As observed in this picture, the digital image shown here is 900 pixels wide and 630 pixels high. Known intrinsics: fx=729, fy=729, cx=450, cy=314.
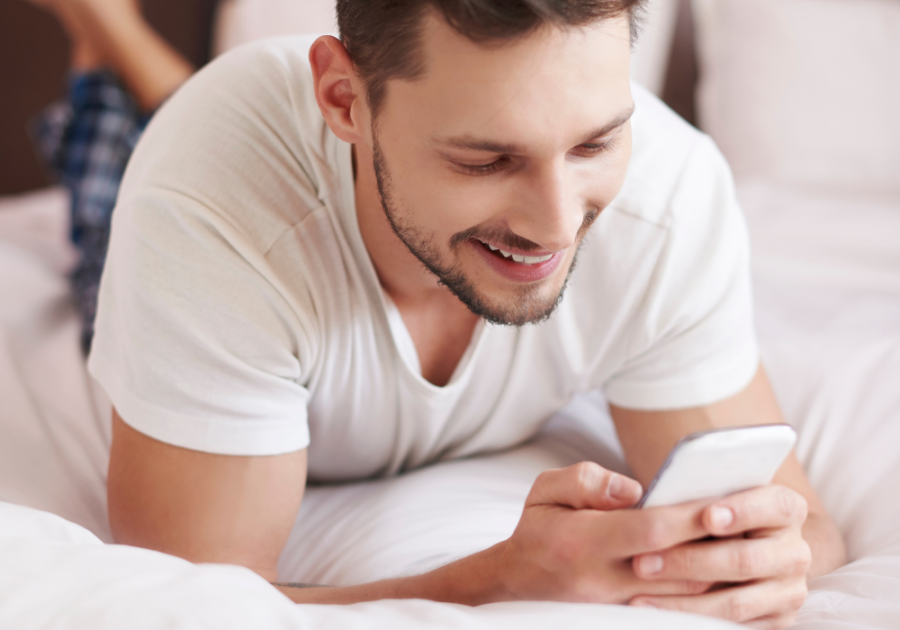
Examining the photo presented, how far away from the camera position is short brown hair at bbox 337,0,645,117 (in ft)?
2.09

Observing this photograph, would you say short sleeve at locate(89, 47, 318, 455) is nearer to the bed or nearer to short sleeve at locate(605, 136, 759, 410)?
the bed

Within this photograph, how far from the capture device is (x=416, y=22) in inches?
27.0

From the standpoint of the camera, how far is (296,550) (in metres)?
0.98

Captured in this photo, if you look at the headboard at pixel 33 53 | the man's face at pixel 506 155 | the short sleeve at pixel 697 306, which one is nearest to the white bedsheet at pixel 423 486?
the short sleeve at pixel 697 306

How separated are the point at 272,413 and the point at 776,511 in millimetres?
537

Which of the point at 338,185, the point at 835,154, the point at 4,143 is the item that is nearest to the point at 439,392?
the point at 338,185

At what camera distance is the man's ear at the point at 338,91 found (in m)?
0.80

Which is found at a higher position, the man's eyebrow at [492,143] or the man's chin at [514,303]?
the man's eyebrow at [492,143]

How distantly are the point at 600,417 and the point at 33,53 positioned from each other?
203 cm

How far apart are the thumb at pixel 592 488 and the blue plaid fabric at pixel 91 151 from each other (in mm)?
1039

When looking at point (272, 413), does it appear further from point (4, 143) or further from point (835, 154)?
point (4, 143)

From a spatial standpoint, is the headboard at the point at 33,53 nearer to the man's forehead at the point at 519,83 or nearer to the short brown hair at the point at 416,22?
the short brown hair at the point at 416,22

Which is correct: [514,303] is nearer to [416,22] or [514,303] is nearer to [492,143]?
[492,143]

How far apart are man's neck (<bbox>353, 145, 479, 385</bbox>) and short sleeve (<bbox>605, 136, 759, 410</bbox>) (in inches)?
9.4
